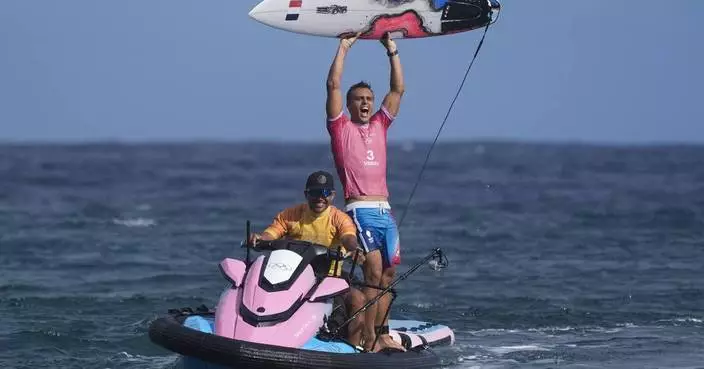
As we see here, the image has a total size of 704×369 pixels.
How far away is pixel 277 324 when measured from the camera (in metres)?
10.8

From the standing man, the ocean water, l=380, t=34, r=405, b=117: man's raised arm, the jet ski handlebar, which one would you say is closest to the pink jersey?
the standing man

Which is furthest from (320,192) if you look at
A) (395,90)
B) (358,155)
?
(395,90)

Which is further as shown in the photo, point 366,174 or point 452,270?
point 452,270

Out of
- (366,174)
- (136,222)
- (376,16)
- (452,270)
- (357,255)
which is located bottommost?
(136,222)

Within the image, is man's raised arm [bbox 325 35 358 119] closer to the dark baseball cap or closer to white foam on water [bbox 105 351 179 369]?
the dark baseball cap

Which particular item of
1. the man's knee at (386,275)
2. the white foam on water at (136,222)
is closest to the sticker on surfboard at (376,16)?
the man's knee at (386,275)

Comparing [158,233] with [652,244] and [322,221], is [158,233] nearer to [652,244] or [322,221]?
[652,244]

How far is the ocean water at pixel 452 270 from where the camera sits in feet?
47.9

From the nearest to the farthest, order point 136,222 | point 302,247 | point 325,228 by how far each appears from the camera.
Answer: point 302,247 < point 325,228 < point 136,222

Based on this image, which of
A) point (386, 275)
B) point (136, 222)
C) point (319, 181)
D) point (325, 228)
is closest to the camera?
point (319, 181)

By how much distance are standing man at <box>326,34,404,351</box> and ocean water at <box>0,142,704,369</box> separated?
5.35ft

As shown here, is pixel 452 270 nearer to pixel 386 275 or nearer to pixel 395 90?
pixel 386 275

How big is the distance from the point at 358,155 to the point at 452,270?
9.18m

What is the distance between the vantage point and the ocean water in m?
14.6
